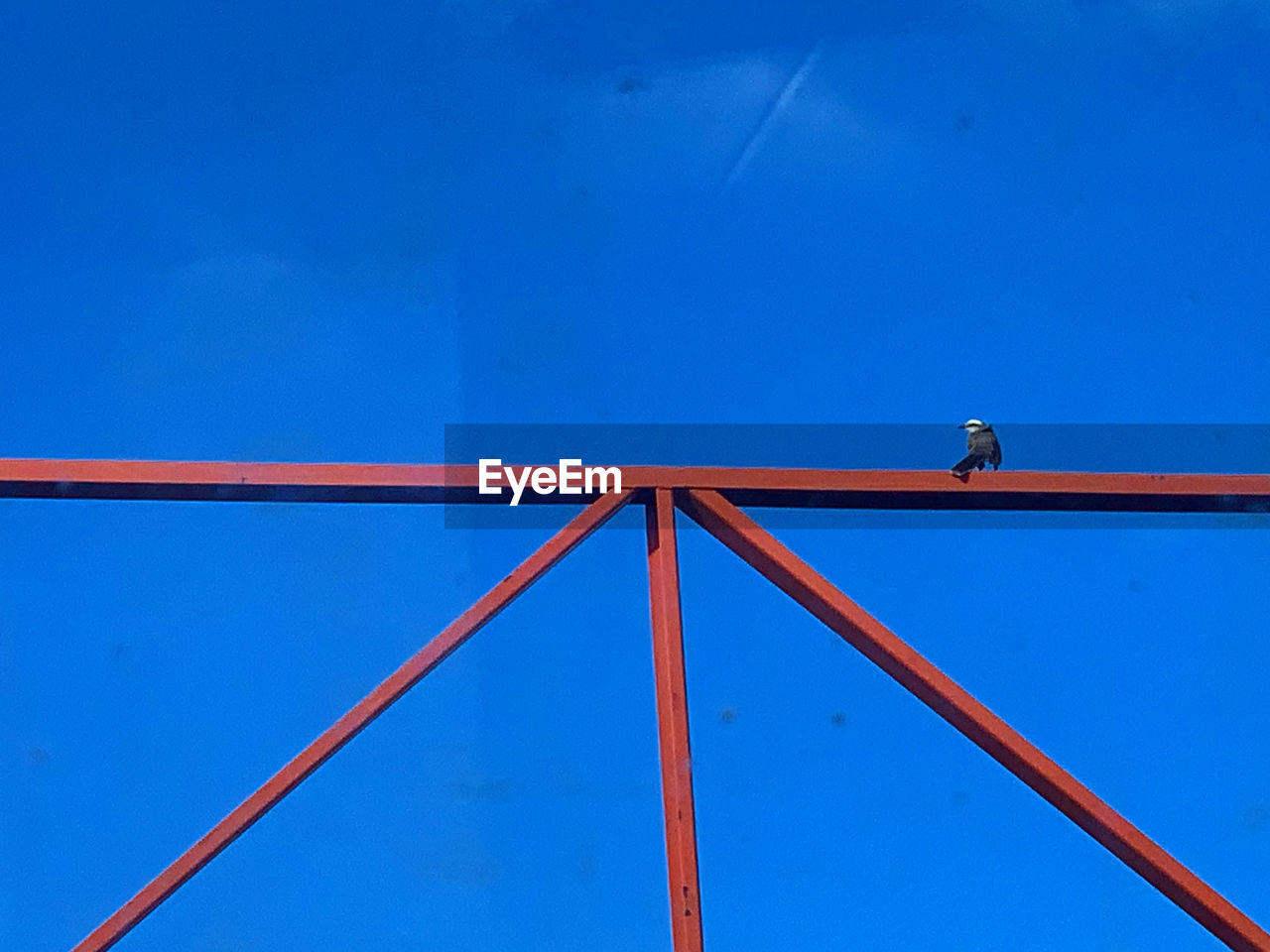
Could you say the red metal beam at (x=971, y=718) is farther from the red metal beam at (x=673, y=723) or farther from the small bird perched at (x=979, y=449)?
the small bird perched at (x=979, y=449)

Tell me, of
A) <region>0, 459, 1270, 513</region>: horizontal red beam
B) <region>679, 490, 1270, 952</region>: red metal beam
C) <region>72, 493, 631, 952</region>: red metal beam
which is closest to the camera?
<region>72, 493, 631, 952</region>: red metal beam

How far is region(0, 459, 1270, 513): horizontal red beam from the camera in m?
5.80

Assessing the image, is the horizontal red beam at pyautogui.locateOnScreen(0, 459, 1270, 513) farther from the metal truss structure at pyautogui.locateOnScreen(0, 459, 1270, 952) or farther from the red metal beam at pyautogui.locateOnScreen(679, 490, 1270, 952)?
the red metal beam at pyautogui.locateOnScreen(679, 490, 1270, 952)

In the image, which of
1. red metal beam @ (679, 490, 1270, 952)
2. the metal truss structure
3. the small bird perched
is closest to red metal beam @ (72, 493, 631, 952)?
the metal truss structure

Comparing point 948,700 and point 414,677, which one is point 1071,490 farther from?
point 414,677

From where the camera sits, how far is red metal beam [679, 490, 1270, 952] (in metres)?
5.57

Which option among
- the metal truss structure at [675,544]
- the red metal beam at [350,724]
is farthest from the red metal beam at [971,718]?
the red metal beam at [350,724]

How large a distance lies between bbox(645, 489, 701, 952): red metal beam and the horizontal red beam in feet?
0.88

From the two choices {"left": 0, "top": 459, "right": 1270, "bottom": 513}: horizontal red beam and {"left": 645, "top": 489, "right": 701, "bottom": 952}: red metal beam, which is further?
{"left": 0, "top": 459, "right": 1270, "bottom": 513}: horizontal red beam

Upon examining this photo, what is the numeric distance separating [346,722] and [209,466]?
1.22m

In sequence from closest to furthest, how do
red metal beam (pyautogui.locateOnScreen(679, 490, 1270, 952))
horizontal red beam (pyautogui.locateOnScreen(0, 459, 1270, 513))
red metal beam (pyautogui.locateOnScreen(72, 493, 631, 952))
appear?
red metal beam (pyautogui.locateOnScreen(72, 493, 631, 952)) → red metal beam (pyautogui.locateOnScreen(679, 490, 1270, 952)) → horizontal red beam (pyautogui.locateOnScreen(0, 459, 1270, 513))

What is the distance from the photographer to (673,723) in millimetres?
5730

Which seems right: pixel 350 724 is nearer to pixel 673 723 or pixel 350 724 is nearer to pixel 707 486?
pixel 673 723

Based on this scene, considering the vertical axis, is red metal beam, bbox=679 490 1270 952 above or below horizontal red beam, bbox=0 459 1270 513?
below
